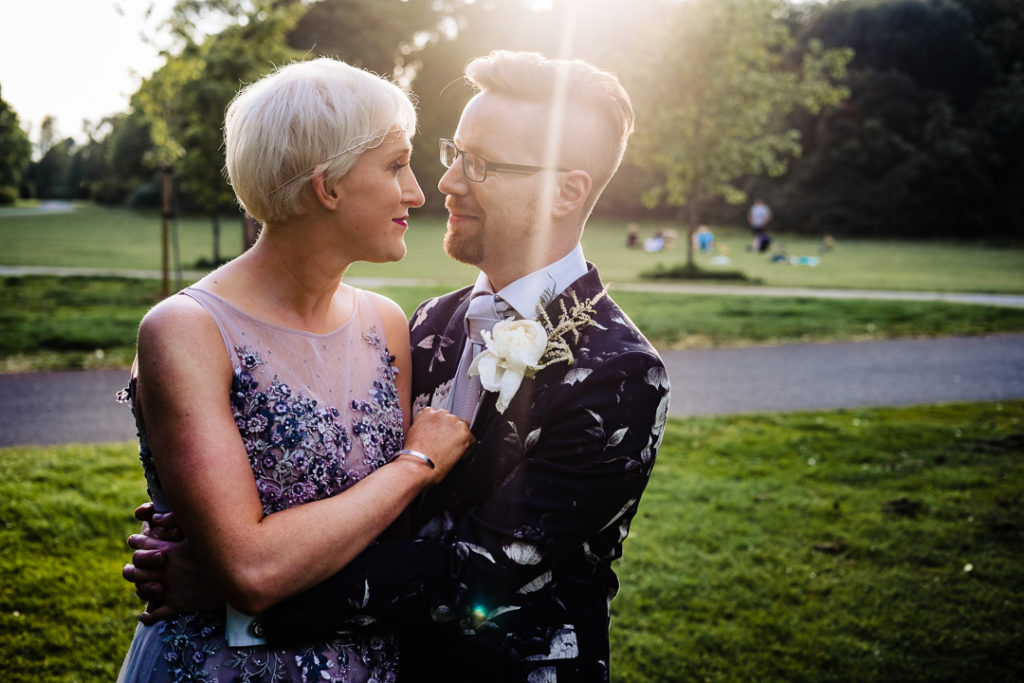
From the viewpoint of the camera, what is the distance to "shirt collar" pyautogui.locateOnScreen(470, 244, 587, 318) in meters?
2.45

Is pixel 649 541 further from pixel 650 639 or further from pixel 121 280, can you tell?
pixel 121 280

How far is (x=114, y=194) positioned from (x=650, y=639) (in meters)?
76.3

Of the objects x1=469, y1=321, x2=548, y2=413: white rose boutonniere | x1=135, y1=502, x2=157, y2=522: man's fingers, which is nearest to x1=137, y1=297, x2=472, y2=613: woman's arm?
x1=135, y1=502, x2=157, y2=522: man's fingers

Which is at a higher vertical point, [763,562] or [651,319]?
[651,319]

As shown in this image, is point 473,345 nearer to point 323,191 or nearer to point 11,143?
point 323,191

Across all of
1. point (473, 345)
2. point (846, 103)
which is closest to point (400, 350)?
point (473, 345)

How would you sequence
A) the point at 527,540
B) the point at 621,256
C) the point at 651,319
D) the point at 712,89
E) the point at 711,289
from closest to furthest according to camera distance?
1. the point at 527,540
2. the point at 651,319
3. the point at 711,289
4. the point at 712,89
5. the point at 621,256

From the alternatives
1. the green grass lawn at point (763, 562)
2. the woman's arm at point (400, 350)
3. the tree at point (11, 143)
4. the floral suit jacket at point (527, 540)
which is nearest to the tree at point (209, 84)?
the tree at point (11, 143)

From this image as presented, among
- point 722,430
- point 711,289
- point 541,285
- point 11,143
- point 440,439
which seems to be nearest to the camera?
point 440,439

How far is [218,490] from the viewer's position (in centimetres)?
182

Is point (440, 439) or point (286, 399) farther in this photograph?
point (440, 439)

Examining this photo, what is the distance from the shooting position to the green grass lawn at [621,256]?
22.2 m

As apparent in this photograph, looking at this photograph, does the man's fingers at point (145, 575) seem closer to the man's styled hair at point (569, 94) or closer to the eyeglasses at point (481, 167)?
the eyeglasses at point (481, 167)

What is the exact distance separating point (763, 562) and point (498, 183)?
3882 mm
